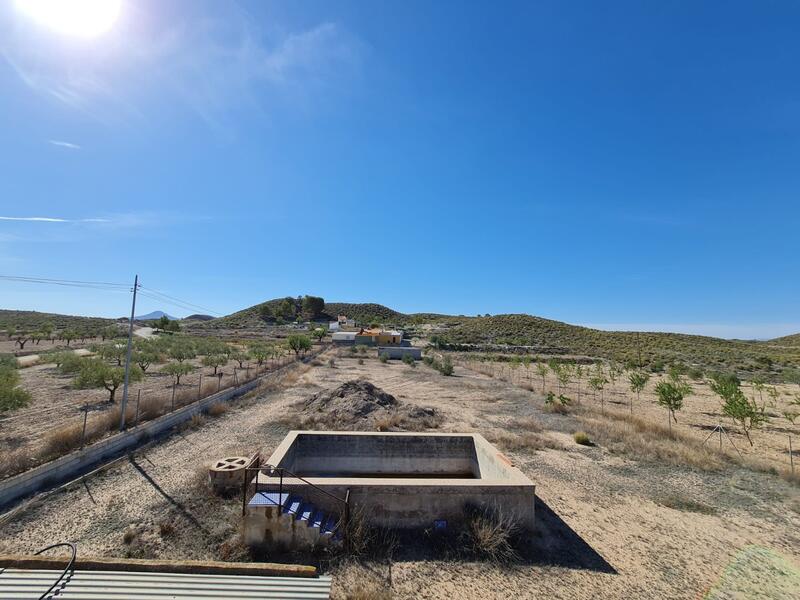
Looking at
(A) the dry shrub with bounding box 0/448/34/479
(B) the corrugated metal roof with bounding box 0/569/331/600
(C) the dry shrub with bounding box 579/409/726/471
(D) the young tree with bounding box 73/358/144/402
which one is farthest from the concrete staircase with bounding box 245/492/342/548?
(D) the young tree with bounding box 73/358/144/402

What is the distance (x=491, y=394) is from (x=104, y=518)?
78.1ft

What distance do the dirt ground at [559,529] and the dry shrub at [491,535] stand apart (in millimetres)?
279

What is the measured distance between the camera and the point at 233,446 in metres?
14.2

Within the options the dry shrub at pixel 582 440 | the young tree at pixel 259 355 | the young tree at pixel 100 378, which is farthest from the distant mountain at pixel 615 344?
the young tree at pixel 100 378

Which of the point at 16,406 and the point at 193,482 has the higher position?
the point at 16,406

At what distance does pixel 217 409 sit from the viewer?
1869cm

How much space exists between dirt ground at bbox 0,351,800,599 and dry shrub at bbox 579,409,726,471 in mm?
742

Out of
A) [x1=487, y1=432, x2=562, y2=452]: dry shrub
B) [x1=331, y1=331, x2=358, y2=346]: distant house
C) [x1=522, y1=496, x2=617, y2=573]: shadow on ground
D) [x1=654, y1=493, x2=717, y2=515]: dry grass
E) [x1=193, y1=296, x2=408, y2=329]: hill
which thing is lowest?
[x1=522, y1=496, x2=617, y2=573]: shadow on ground

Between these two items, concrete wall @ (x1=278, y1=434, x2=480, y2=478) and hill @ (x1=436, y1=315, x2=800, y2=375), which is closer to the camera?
concrete wall @ (x1=278, y1=434, x2=480, y2=478)

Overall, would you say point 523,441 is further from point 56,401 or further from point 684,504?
point 56,401

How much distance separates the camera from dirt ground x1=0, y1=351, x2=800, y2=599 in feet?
23.3

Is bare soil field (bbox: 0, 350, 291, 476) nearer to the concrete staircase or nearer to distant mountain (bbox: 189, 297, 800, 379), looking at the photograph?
the concrete staircase

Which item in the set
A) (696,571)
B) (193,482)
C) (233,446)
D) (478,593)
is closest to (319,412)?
(233,446)

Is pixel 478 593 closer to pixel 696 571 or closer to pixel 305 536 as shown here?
pixel 305 536
